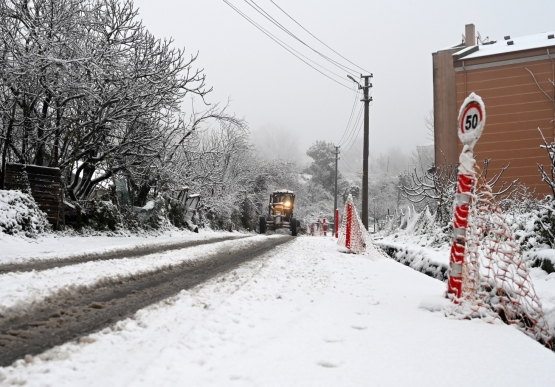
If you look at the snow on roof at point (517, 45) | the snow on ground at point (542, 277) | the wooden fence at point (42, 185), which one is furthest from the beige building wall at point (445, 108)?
the wooden fence at point (42, 185)

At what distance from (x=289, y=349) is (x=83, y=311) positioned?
1.47 meters

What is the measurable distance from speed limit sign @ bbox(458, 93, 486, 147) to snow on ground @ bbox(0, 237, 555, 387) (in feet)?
4.55

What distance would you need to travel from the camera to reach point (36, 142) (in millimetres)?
9250

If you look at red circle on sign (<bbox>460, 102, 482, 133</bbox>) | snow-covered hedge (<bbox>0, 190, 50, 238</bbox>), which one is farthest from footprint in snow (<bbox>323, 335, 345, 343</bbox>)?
snow-covered hedge (<bbox>0, 190, 50, 238</bbox>)

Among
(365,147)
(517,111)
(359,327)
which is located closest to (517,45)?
(517,111)

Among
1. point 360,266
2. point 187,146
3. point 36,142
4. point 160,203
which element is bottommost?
point 360,266

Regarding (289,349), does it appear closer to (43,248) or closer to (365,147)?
(43,248)

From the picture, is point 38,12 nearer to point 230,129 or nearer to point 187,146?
point 187,146

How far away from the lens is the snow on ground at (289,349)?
155 cm

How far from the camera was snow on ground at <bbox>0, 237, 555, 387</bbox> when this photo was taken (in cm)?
155

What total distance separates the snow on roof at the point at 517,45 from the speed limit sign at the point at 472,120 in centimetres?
1730

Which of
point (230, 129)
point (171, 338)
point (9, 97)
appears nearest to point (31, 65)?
point (9, 97)

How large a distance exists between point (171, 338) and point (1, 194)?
723 centimetres

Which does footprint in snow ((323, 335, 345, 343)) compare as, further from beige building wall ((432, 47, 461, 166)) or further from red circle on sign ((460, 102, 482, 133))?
beige building wall ((432, 47, 461, 166))
